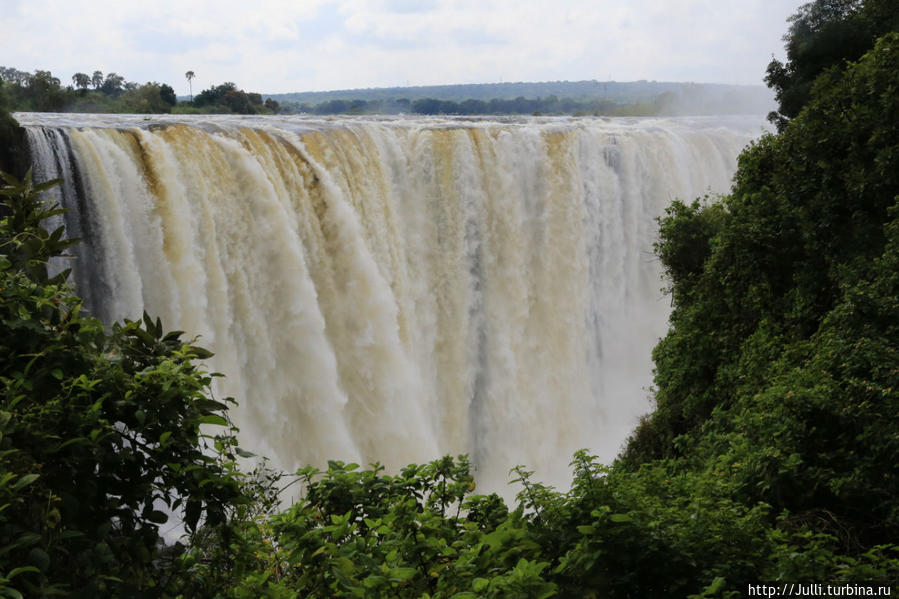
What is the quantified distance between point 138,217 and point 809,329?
953 centimetres

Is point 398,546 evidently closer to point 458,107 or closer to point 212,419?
point 212,419

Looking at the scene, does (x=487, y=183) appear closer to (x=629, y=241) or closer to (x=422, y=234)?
(x=422, y=234)

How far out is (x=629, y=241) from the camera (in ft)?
71.5

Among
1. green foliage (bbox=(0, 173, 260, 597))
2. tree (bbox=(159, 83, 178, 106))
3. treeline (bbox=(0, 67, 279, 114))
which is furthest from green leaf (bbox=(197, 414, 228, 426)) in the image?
tree (bbox=(159, 83, 178, 106))

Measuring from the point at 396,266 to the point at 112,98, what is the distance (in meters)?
28.4

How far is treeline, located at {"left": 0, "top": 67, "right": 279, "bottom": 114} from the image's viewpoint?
98.4ft

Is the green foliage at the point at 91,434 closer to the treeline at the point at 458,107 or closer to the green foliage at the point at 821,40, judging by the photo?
the green foliage at the point at 821,40

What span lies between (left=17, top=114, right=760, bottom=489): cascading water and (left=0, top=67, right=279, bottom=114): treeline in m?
12.1

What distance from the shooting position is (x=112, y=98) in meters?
38.1

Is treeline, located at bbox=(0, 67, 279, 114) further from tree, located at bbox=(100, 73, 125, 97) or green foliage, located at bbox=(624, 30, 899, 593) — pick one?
green foliage, located at bbox=(624, 30, 899, 593)

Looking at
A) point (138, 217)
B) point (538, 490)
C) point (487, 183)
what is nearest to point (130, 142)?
point (138, 217)

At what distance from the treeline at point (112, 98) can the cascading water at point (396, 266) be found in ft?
39.6

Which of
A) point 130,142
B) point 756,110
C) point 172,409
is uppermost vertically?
point 756,110

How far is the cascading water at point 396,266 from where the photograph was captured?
12000 mm
